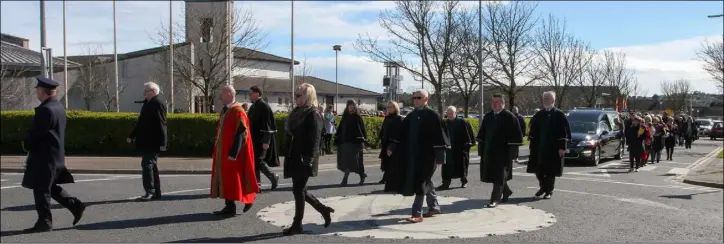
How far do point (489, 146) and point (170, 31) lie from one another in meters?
19.9

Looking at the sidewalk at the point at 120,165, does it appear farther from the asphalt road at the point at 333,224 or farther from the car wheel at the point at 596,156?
the car wheel at the point at 596,156

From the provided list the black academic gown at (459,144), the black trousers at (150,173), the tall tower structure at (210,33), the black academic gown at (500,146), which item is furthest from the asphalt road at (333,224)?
the tall tower structure at (210,33)

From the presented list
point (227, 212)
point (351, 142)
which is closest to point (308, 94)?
point (227, 212)

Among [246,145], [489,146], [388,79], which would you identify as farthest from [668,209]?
[388,79]

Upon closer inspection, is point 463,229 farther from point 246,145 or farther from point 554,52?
point 554,52

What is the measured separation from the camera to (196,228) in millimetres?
7395

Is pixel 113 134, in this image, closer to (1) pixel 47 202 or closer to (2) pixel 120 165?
(2) pixel 120 165

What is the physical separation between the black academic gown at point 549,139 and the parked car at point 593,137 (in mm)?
6362

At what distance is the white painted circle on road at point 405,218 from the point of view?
287 inches

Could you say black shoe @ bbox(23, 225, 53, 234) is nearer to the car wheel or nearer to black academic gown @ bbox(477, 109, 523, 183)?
black academic gown @ bbox(477, 109, 523, 183)

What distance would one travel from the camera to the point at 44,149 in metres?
6.91

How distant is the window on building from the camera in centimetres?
2612

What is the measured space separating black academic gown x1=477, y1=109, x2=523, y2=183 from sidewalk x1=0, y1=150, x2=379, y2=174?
7.63 m

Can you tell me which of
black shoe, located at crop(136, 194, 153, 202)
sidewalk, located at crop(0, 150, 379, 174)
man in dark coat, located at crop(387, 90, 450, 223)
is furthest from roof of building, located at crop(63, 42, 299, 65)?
man in dark coat, located at crop(387, 90, 450, 223)
